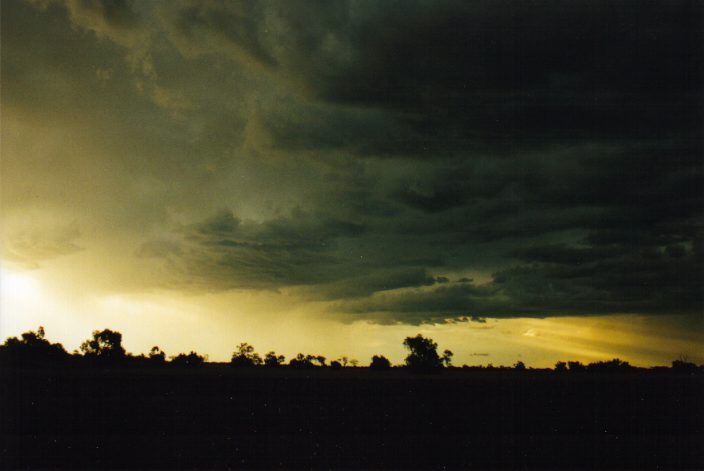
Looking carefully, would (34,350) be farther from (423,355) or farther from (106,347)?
(423,355)

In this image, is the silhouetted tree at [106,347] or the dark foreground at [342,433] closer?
the dark foreground at [342,433]

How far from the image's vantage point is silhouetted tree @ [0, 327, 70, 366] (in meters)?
125

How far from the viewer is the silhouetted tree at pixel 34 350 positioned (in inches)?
4924

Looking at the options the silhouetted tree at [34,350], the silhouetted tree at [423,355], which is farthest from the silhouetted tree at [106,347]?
the silhouetted tree at [423,355]

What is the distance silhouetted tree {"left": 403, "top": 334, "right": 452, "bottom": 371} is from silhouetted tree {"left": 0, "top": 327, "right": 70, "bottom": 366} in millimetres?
99900

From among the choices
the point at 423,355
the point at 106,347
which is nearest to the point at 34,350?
the point at 106,347

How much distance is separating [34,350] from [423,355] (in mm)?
111260

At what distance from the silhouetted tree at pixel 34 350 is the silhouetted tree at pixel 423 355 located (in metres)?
99.9

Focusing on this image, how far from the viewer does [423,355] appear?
15562cm

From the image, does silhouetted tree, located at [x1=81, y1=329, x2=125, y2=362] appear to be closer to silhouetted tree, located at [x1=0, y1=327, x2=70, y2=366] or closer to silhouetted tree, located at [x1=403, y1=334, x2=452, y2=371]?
silhouetted tree, located at [x1=0, y1=327, x2=70, y2=366]

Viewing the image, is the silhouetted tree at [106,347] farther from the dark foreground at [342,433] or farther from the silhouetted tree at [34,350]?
the dark foreground at [342,433]

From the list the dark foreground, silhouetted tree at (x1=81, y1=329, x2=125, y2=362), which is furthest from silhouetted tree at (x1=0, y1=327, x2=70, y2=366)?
the dark foreground

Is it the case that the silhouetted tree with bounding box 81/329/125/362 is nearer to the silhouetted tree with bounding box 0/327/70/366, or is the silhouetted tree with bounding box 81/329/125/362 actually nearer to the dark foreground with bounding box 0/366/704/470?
the silhouetted tree with bounding box 0/327/70/366

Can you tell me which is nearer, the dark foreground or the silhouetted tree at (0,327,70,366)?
the dark foreground
